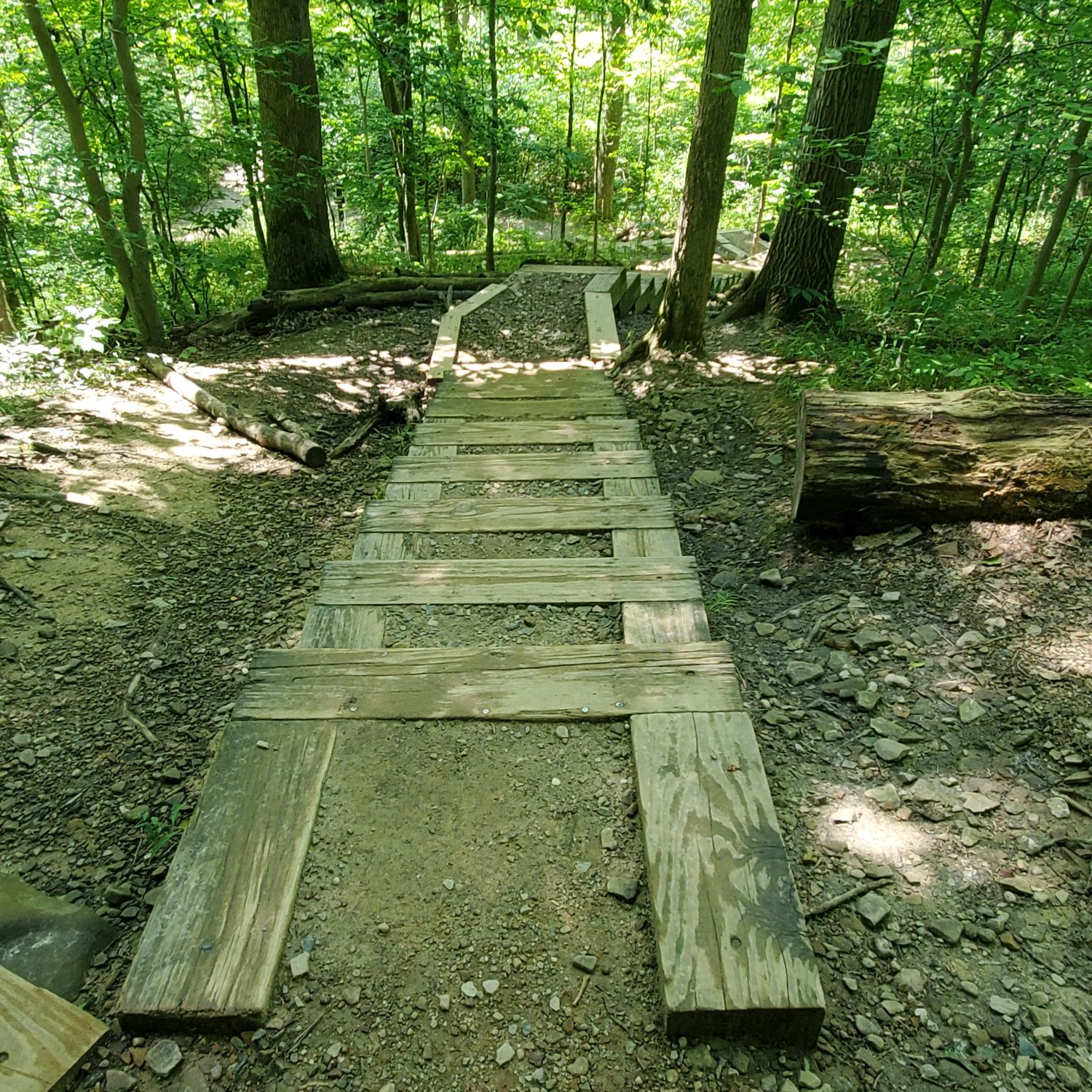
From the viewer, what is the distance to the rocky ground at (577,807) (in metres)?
1.69

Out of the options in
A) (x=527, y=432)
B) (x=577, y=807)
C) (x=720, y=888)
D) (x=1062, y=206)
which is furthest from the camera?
(x=1062, y=206)

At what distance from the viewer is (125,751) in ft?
→ 9.15

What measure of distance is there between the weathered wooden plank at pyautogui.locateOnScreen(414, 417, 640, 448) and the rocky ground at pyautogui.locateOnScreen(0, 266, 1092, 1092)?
0.89m

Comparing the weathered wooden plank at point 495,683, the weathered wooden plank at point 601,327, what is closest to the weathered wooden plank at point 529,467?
the weathered wooden plank at point 495,683

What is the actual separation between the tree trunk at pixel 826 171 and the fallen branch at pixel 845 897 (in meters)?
5.05

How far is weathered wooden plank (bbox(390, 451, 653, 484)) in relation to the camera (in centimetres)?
456

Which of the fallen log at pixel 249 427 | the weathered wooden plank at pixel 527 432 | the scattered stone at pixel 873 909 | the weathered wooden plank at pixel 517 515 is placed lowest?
the fallen log at pixel 249 427

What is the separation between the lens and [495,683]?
2646 mm

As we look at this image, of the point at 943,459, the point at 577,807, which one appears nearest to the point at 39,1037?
the point at 577,807

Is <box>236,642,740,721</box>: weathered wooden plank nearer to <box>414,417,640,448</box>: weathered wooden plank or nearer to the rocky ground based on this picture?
the rocky ground

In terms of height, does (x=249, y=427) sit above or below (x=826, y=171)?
below

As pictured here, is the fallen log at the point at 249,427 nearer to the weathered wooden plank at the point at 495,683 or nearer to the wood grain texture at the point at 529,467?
the wood grain texture at the point at 529,467

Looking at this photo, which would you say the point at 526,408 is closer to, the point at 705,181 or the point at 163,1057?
the point at 705,181

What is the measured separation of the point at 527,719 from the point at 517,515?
67.9 inches
